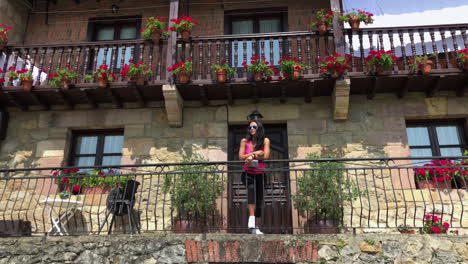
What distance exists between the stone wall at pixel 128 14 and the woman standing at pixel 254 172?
372 cm

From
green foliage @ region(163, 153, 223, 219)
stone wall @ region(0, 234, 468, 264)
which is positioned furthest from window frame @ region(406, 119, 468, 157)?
green foliage @ region(163, 153, 223, 219)

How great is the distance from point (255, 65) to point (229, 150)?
1.63 metres

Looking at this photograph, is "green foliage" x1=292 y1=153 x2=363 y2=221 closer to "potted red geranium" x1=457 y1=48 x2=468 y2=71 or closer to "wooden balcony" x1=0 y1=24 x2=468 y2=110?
"wooden balcony" x1=0 y1=24 x2=468 y2=110

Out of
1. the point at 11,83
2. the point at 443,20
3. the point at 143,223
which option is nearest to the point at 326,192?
the point at 143,223

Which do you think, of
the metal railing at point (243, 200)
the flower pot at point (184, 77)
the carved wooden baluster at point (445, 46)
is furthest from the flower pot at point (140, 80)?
the carved wooden baluster at point (445, 46)

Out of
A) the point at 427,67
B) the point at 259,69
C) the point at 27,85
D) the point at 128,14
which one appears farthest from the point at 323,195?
the point at 128,14

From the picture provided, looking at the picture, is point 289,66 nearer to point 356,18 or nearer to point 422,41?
point 356,18

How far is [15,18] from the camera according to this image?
9.39m

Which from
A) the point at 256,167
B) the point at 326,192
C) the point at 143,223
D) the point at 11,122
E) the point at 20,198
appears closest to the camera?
the point at 256,167

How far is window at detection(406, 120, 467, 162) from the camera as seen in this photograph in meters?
7.89

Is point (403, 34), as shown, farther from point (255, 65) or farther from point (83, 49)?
point (83, 49)

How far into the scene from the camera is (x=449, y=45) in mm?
7758

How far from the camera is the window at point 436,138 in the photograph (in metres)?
7.89

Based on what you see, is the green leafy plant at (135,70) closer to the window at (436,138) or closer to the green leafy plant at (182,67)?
the green leafy plant at (182,67)
